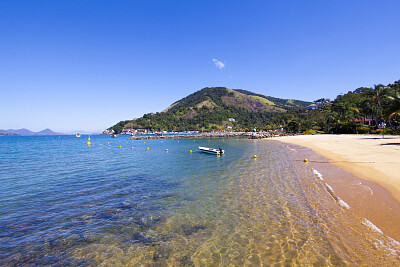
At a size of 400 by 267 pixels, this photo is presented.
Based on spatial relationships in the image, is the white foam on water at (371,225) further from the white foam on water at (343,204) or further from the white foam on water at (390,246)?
the white foam on water at (343,204)

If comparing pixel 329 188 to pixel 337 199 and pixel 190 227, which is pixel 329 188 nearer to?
pixel 337 199

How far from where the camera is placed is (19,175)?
21.5m

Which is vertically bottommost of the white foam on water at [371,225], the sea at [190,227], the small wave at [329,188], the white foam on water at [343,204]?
the sea at [190,227]

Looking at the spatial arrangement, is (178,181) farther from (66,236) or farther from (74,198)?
(66,236)

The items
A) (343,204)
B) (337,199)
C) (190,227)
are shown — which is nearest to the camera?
(190,227)

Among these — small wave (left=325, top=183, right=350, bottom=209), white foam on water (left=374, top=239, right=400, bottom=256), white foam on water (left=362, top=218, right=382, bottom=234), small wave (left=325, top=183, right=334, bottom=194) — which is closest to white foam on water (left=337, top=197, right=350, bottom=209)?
small wave (left=325, top=183, right=350, bottom=209)

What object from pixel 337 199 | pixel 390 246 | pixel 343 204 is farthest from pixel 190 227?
pixel 337 199

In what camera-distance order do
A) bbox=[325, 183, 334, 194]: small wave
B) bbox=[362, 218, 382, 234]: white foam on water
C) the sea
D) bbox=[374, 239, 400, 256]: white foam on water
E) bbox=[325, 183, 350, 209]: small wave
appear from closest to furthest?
bbox=[374, 239, 400, 256]: white foam on water
the sea
bbox=[362, 218, 382, 234]: white foam on water
bbox=[325, 183, 350, 209]: small wave
bbox=[325, 183, 334, 194]: small wave

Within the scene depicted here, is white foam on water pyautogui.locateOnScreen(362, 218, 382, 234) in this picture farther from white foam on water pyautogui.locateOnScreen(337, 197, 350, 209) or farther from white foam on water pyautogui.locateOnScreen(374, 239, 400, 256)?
white foam on water pyautogui.locateOnScreen(337, 197, 350, 209)

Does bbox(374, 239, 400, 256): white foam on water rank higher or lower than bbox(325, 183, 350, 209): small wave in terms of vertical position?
higher

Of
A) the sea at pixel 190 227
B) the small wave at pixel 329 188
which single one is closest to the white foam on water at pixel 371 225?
the sea at pixel 190 227

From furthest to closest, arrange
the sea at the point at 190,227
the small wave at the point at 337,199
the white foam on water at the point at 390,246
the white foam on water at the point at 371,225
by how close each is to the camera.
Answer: the small wave at the point at 337,199
the white foam on water at the point at 371,225
the sea at the point at 190,227
the white foam on water at the point at 390,246

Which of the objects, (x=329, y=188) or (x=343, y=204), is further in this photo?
(x=329, y=188)

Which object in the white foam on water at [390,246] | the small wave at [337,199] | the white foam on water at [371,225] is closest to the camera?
the white foam on water at [390,246]
